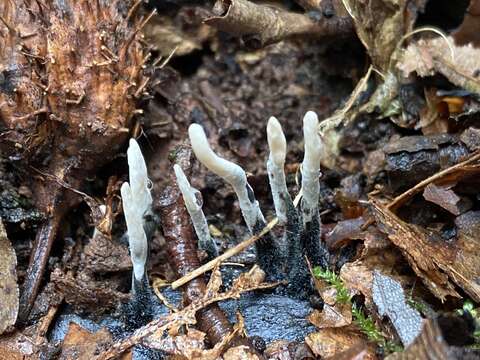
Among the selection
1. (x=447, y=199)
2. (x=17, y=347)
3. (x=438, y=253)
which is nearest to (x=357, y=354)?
(x=438, y=253)

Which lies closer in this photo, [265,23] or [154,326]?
Result: [154,326]

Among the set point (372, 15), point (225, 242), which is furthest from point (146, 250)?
point (372, 15)

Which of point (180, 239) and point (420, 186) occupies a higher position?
point (420, 186)

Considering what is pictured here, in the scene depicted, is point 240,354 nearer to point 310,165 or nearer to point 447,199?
point 310,165

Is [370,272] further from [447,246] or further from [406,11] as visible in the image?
[406,11]

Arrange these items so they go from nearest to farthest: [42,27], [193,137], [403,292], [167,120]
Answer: [193,137] < [403,292] < [42,27] < [167,120]

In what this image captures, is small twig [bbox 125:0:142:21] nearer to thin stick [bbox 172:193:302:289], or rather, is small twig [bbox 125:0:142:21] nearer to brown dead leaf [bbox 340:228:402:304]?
thin stick [bbox 172:193:302:289]

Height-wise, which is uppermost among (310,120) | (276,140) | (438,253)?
(310,120)
